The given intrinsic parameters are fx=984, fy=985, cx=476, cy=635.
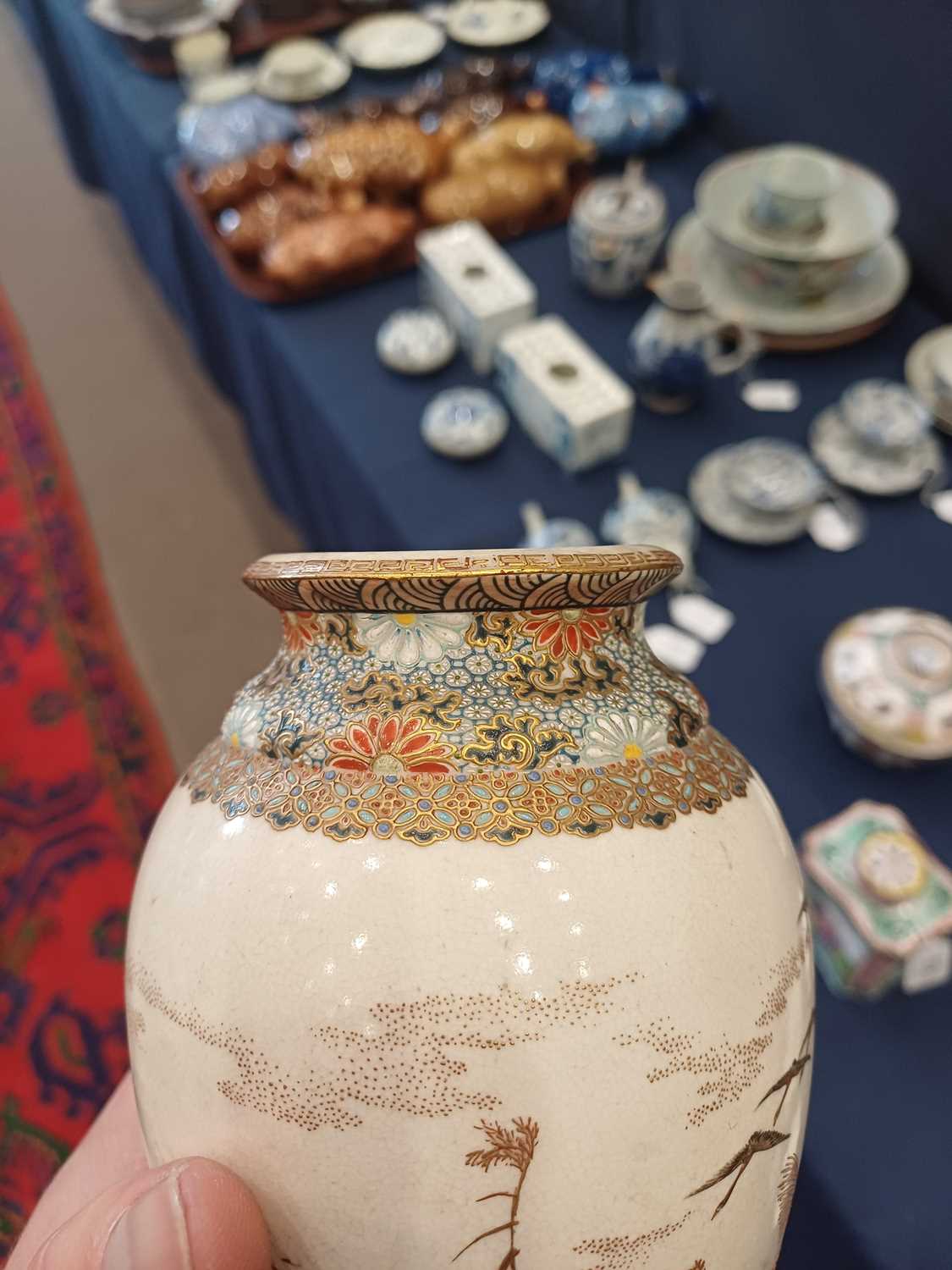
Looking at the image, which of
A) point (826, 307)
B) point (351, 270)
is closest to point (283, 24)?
point (351, 270)

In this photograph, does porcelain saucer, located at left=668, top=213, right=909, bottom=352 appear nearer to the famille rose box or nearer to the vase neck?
the famille rose box

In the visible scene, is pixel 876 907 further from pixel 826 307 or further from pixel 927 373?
pixel 826 307

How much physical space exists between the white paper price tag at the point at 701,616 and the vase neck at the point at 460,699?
776 mm

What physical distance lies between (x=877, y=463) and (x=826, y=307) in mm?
358

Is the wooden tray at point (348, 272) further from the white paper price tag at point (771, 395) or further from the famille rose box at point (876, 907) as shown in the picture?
the famille rose box at point (876, 907)

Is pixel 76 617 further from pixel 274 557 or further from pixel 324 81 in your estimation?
pixel 274 557

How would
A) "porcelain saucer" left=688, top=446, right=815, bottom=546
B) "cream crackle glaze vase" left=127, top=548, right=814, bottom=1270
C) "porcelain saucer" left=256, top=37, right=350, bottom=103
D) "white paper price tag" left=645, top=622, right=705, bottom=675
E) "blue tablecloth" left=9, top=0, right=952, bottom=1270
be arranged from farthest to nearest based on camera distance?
1. "porcelain saucer" left=256, top=37, right=350, bottom=103
2. "porcelain saucer" left=688, top=446, right=815, bottom=546
3. "white paper price tag" left=645, top=622, right=705, bottom=675
4. "blue tablecloth" left=9, top=0, right=952, bottom=1270
5. "cream crackle glaze vase" left=127, top=548, right=814, bottom=1270

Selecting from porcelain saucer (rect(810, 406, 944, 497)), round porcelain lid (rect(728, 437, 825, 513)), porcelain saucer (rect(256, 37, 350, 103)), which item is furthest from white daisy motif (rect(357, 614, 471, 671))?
porcelain saucer (rect(256, 37, 350, 103))

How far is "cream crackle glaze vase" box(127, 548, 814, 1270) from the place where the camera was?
0.50 meters

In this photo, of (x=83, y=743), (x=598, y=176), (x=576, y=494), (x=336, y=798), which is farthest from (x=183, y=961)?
(x=598, y=176)

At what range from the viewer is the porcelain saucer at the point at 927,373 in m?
1.57

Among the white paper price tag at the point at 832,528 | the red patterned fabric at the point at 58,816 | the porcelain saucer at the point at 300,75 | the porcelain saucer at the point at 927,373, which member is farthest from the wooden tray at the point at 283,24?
the white paper price tag at the point at 832,528

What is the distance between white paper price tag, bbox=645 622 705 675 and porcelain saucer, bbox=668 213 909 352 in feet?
1.89

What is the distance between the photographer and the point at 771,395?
168cm
